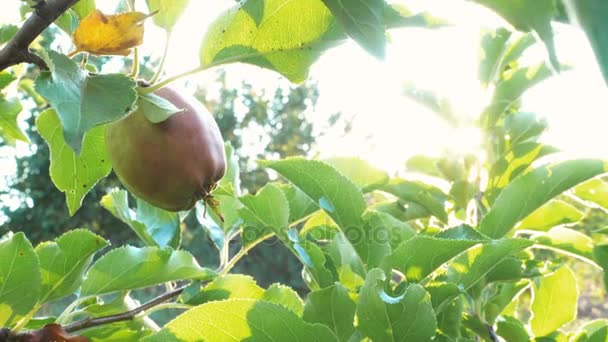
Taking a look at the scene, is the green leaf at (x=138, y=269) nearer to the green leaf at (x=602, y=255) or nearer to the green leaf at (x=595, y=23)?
the green leaf at (x=602, y=255)

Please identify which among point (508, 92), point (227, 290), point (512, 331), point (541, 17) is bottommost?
point (512, 331)

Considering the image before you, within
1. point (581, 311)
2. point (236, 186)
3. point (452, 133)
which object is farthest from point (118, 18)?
point (581, 311)

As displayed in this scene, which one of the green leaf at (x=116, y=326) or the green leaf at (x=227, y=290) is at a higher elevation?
the green leaf at (x=227, y=290)

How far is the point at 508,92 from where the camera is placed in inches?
40.2

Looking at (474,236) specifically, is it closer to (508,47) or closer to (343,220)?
(343,220)

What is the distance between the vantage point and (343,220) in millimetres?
706

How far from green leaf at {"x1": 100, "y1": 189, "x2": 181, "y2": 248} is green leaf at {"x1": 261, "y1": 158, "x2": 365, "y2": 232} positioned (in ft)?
0.70

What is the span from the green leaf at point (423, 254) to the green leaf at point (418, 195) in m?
0.32

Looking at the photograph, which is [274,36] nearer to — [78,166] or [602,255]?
[78,166]

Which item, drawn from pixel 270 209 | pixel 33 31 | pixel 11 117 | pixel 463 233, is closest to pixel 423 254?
pixel 463 233

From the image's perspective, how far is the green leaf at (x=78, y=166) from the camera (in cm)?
60

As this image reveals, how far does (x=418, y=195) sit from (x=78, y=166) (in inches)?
19.5

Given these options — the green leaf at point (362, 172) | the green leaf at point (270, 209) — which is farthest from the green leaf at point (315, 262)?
the green leaf at point (362, 172)

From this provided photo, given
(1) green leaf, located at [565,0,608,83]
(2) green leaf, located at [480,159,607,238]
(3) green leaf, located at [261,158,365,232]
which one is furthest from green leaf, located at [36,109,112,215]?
(1) green leaf, located at [565,0,608,83]
